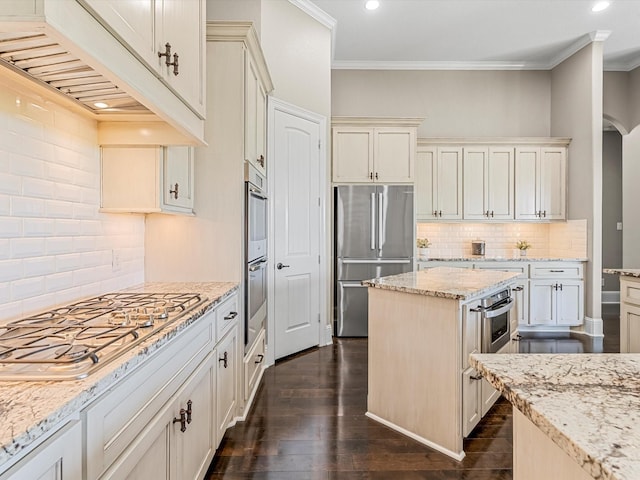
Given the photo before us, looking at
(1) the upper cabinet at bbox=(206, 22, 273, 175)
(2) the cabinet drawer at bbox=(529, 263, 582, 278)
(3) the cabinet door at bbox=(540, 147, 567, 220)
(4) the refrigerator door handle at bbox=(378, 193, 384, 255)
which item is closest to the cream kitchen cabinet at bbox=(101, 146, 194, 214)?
(1) the upper cabinet at bbox=(206, 22, 273, 175)

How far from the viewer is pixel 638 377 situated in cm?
80

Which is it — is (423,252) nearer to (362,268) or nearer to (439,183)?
(439,183)

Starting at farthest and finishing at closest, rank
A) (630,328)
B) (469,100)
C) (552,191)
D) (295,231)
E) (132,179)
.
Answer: (469,100)
(552,191)
(295,231)
(630,328)
(132,179)

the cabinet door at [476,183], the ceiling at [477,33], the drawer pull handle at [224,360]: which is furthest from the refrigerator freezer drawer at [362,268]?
the ceiling at [477,33]

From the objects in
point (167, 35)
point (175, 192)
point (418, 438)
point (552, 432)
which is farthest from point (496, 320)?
point (167, 35)

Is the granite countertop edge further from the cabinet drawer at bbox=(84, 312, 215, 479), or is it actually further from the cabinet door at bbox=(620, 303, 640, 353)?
the cabinet door at bbox=(620, 303, 640, 353)

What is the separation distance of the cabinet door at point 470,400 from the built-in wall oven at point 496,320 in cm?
19

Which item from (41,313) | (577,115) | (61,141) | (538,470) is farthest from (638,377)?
(577,115)

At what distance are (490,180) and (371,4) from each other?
8.51 ft

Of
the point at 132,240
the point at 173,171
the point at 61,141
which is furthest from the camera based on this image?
the point at 132,240

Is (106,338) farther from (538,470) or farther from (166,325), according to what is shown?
(538,470)

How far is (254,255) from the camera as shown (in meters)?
2.65

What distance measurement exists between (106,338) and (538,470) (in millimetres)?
1150

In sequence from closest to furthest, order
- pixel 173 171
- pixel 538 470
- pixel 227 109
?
pixel 538 470 → pixel 173 171 → pixel 227 109
